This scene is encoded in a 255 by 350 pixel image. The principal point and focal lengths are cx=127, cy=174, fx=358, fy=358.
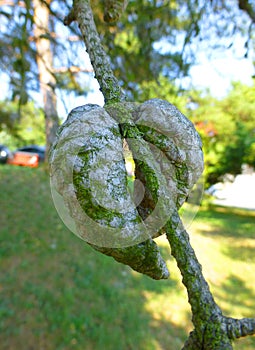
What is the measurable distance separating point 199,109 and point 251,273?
7466 mm

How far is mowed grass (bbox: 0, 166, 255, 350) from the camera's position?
4.34 m

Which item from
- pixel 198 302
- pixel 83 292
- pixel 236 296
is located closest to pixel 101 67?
pixel 198 302

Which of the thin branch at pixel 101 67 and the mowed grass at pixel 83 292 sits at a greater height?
the thin branch at pixel 101 67

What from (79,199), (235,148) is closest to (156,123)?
(79,199)

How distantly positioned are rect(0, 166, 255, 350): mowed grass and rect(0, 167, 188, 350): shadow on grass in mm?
12

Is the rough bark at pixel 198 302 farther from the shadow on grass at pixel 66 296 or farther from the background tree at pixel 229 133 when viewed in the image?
the background tree at pixel 229 133

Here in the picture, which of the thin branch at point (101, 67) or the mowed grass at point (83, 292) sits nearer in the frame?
the thin branch at point (101, 67)

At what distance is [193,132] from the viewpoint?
35.5 inches

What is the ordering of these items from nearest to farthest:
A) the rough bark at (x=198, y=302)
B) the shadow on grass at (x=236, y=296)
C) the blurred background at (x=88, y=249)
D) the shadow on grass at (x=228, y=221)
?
the rough bark at (x=198, y=302) → the blurred background at (x=88, y=249) → the shadow on grass at (x=236, y=296) → the shadow on grass at (x=228, y=221)

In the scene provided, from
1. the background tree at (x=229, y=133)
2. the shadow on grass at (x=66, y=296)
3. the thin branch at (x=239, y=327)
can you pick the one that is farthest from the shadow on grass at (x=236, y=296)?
the background tree at (x=229, y=133)

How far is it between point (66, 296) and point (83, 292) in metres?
0.30

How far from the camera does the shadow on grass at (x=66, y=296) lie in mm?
4293

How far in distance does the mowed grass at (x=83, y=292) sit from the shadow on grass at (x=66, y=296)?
0.01 metres

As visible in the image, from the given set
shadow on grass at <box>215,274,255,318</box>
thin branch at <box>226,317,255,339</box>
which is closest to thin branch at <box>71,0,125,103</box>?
thin branch at <box>226,317,255,339</box>
